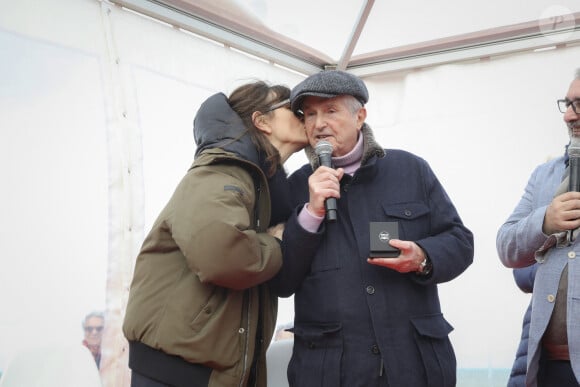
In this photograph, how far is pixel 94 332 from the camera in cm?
292

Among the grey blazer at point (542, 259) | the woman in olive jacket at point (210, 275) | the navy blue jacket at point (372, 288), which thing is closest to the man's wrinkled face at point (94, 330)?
the woman in olive jacket at point (210, 275)

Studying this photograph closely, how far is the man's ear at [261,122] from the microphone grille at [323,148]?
0.74 feet

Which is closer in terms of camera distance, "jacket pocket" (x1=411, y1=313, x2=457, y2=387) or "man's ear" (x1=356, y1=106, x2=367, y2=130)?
"jacket pocket" (x1=411, y1=313, x2=457, y2=387)

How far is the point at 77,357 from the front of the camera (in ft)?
9.32

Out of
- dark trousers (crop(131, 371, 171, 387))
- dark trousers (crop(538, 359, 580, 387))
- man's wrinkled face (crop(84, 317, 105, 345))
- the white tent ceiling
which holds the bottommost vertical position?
dark trousers (crop(538, 359, 580, 387))

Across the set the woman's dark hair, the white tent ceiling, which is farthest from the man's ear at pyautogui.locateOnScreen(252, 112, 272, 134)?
the white tent ceiling

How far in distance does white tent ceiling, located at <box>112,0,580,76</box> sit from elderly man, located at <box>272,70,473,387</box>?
1584 mm

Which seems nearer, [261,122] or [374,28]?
[261,122]

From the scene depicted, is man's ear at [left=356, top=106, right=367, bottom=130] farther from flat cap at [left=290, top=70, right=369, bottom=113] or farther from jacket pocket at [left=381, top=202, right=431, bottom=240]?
jacket pocket at [left=381, top=202, right=431, bottom=240]

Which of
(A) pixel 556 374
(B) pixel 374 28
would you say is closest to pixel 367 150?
(A) pixel 556 374

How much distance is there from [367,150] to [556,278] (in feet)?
2.54

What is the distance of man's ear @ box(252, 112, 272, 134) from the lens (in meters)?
2.13

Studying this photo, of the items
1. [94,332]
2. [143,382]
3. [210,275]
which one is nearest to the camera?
[210,275]

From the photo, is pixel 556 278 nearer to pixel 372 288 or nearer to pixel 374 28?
pixel 372 288
